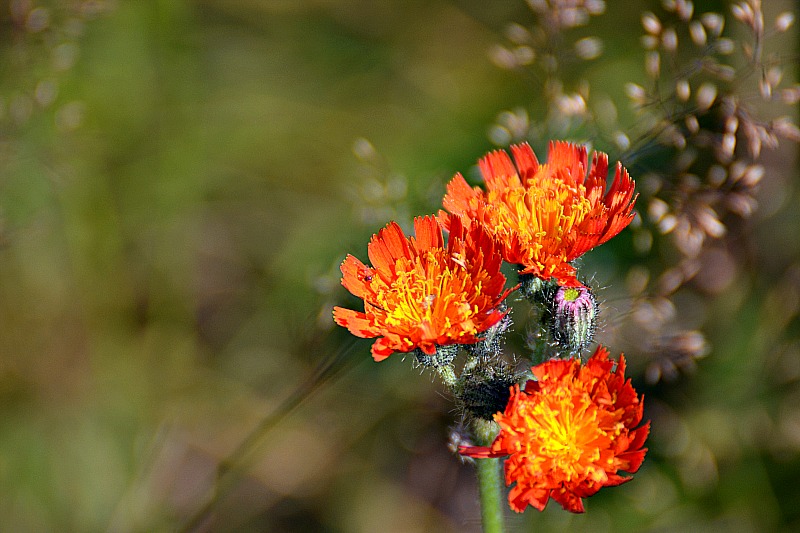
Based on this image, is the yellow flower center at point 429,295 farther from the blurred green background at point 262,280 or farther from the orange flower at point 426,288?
the blurred green background at point 262,280

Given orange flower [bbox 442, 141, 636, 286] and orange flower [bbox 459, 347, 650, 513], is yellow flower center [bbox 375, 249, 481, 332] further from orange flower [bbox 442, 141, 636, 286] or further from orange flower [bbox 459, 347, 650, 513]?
orange flower [bbox 459, 347, 650, 513]

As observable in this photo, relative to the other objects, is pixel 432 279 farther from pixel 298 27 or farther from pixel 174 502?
pixel 298 27

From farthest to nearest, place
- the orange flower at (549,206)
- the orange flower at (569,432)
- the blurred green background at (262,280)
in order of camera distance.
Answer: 1. the blurred green background at (262,280)
2. the orange flower at (549,206)
3. the orange flower at (569,432)

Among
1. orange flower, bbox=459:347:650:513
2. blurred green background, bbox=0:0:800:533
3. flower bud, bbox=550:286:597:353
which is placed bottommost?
blurred green background, bbox=0:0:800:533

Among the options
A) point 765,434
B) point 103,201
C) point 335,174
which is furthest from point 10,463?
point 765,434

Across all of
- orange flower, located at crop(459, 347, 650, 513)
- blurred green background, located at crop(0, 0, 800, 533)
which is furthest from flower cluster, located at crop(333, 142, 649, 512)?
blurred green background, located at crop(0, 0, 800, 533)

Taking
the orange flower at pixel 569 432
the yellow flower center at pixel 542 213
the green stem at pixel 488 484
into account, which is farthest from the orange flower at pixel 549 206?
the green stem at pixel 488 484

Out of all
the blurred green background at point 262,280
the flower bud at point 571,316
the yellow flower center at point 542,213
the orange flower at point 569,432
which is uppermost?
the yellow flower center at point 542,213
